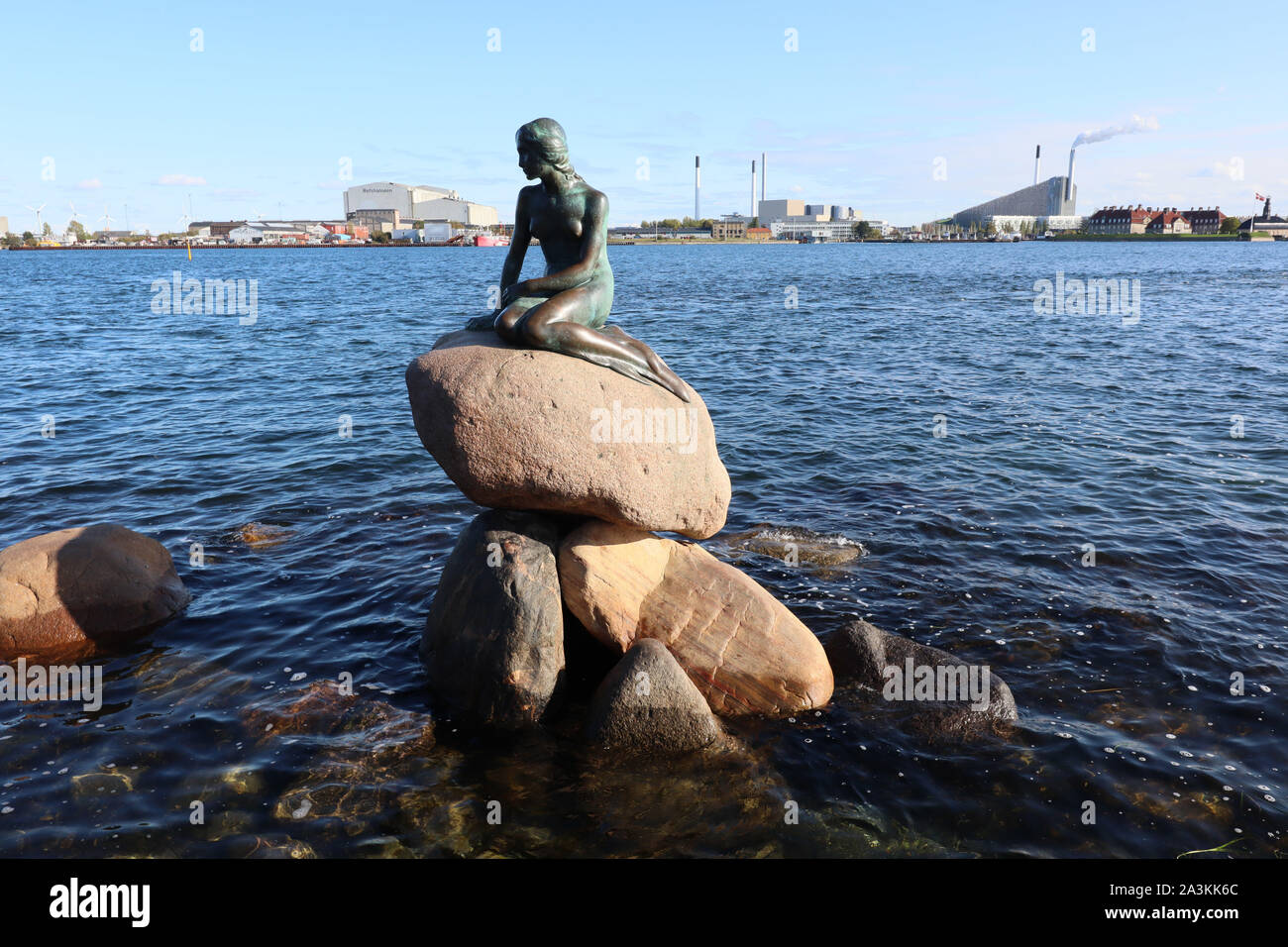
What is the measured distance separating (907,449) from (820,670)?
10420mm

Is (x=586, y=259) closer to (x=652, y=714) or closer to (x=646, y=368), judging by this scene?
(x=646, y=368)

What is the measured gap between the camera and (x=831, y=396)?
23578mm

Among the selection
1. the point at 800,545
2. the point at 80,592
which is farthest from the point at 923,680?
the point at 80,592

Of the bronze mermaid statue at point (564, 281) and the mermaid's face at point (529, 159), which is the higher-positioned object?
the mermaid's face at point (529, 159)

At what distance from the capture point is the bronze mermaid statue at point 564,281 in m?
8.52

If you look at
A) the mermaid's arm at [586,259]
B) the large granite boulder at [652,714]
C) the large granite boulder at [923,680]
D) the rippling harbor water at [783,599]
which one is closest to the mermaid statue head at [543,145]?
the mermaid's arm at [586,259]

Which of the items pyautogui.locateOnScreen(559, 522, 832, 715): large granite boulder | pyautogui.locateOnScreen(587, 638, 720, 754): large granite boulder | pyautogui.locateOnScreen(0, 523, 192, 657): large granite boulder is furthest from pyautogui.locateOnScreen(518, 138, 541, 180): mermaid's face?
pyautogui.locateOnScreen(0, 523, 192, 657): large granite boulder

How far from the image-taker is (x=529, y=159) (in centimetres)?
894

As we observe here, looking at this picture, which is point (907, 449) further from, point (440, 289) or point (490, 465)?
point (440, 289)

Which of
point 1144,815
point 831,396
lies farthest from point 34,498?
point 831,396

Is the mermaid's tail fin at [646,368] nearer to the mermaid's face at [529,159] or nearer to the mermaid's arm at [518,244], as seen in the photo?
the mermaid's arm at [518,244]

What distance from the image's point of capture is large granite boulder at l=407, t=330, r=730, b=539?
7.91 metres

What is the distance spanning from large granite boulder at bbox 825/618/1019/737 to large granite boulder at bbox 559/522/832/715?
18.0 inches

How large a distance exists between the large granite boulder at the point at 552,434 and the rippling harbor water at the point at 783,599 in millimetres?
2364
